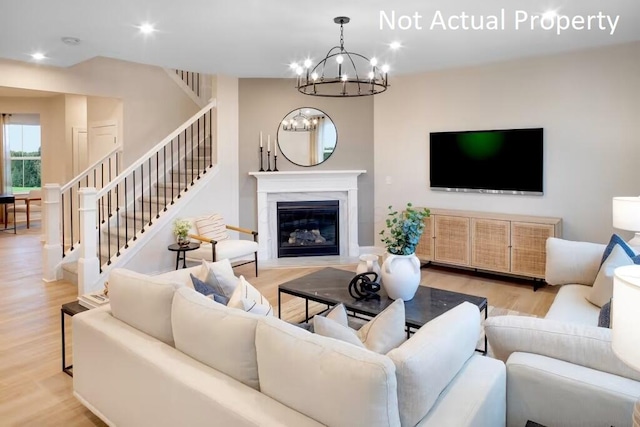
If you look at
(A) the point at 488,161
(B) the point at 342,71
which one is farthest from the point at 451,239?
(B) the point at 342,71

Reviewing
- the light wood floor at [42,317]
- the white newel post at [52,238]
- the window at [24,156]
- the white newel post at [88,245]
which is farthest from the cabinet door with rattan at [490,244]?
the window at [24,156]

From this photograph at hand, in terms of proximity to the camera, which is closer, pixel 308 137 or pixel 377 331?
pixel 377 331

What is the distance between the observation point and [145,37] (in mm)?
4293

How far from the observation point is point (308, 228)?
6.74 meters

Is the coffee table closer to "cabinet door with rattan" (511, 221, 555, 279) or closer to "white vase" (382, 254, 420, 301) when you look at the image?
"white vase" (382, 254, 420, 301)

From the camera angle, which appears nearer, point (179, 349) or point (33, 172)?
point (179, 349)

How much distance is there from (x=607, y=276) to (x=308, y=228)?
4.39 meters

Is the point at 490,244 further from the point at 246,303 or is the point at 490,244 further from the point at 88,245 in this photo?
the point at 88,245

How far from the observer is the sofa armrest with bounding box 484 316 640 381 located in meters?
1.73

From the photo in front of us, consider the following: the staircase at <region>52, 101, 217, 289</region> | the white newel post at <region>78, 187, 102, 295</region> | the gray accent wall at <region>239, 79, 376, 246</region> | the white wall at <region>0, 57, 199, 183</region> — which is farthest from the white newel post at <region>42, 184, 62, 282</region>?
the gray accent wall at <region>239, 79, 376, 246</region>

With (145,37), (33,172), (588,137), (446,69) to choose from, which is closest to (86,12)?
(145,37)

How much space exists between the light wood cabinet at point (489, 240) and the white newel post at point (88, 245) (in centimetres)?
391

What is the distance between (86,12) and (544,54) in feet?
15.5

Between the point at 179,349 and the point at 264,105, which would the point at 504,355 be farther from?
the point at 264,105
